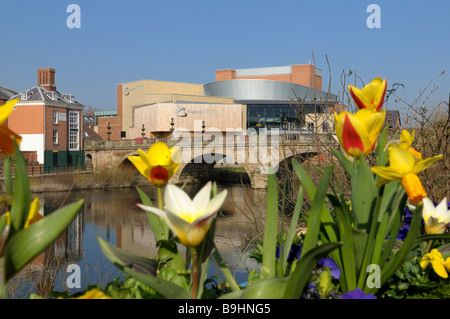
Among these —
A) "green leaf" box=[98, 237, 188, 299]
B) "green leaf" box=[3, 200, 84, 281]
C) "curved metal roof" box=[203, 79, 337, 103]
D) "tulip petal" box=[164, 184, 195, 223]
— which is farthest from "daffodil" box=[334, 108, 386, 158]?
"curved metal roof" box=[203, 79, 337, 103]

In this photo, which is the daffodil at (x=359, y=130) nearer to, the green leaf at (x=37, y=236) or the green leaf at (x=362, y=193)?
the green leaf at (x=362, y=193)

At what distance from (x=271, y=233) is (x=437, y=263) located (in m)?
0.64

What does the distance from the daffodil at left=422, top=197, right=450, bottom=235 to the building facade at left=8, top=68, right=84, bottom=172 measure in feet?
103

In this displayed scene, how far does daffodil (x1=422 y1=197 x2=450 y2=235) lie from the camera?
5.42 ft

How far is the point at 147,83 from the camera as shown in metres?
55.0

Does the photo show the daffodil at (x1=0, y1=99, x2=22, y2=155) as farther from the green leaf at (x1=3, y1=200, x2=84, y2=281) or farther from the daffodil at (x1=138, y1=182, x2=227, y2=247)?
the daffodil at (x1=138, y1=182, x2=227, y2=247)

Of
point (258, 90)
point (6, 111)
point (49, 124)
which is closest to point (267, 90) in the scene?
point (258, 90)

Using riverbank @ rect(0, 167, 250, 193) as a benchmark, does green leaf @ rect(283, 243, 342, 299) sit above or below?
above

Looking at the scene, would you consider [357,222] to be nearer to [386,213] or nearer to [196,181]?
[386,213]

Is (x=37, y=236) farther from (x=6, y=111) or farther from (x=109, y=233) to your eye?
(x=109, y=233)

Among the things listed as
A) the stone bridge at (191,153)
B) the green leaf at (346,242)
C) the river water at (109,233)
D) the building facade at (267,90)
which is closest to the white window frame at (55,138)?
the stone bridge at (191,153)

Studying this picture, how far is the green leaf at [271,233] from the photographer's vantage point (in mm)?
1311
